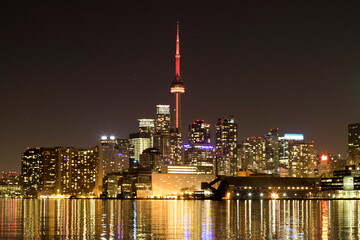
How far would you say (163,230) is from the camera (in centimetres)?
6488

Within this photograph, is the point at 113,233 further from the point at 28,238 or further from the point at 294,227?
the point at 294,227

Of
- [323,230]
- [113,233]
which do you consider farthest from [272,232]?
[113,233]

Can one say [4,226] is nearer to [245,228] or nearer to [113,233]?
[113,233]

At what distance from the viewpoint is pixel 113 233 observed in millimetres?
61000

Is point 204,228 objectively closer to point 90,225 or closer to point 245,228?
point 245,228

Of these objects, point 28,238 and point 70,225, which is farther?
point 70,225

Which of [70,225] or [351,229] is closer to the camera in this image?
[351,229]

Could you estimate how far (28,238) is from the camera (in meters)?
56.7

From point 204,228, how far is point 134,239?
14.9m

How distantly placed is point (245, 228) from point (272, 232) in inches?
254

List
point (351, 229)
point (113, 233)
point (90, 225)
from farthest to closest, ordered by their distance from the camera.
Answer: point (90, 225) < point (351, 229) < point (113, 233)

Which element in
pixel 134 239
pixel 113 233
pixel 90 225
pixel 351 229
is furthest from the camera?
pixel 90 225

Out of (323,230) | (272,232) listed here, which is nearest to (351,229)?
(323,230)

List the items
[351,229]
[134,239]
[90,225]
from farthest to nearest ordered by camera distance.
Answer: [90,225] < [351,229] < [134,239]
